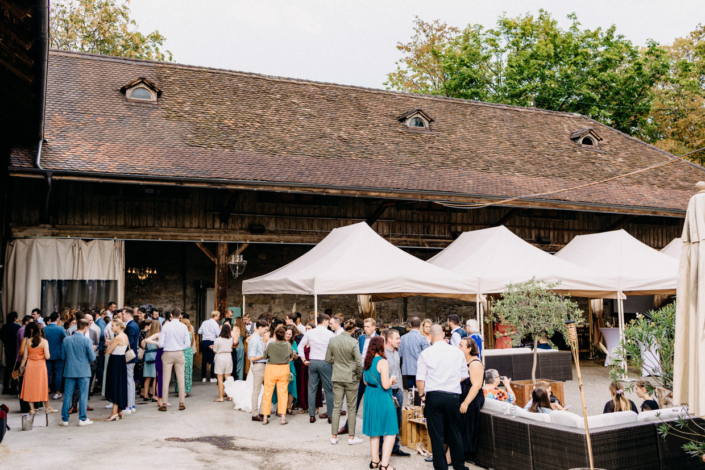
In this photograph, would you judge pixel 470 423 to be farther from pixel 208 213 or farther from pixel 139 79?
pixel 139 79

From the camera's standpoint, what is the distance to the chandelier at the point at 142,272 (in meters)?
17.3

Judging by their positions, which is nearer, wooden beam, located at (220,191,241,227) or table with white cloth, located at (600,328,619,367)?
wooden beam, located at (220,191,241,227)

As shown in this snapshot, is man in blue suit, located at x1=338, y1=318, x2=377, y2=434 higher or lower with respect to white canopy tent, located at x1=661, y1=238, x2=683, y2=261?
lower

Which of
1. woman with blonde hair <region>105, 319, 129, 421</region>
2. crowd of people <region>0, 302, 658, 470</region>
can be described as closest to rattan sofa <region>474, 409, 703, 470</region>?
crowd of people <region>0, 302, 658, 470</region>

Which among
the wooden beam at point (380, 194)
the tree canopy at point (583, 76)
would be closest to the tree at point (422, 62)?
the tree canopy at point (583, 76)

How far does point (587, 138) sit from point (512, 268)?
1160cm

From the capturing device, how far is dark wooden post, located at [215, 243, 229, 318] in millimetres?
15062

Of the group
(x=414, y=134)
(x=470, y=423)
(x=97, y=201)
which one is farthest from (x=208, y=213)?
(x=470, y=423)

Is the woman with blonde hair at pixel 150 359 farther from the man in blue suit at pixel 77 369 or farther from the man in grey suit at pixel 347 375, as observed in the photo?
the man in grey suit at pixel 347 375

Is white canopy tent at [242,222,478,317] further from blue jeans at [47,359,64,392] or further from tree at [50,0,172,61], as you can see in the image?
tree at [50,0,172,61]

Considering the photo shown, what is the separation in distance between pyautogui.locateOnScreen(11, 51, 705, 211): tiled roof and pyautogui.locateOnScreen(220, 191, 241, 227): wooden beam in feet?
2.05

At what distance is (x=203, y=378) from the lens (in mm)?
13188

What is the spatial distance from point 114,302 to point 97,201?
2329 millimetres

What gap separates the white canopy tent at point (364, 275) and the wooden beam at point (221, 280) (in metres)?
2.87
